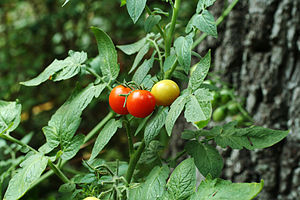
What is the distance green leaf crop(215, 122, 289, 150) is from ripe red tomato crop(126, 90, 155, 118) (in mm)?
165

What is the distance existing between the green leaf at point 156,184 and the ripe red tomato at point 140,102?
0.12 metres

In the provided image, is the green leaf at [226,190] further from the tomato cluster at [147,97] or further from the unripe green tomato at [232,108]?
the unripe green tomato at [232,108]

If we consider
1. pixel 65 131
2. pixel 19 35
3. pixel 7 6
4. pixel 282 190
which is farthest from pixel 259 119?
pixel 7 6

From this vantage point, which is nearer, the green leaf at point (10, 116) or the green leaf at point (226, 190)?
the green leaf at point (226, 190)

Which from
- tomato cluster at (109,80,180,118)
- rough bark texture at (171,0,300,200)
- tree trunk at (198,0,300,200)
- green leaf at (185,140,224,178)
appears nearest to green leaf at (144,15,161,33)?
tomato cluster at (109,80,180,118)

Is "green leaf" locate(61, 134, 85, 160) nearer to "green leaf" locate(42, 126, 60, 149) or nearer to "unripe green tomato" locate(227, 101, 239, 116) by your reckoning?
"green leaf" locate(42, 126, 60, 149)

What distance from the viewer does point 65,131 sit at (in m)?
0.60

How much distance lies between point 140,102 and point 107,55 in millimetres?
140

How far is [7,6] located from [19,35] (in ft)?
1.04

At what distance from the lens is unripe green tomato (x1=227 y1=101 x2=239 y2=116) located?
3.66ft

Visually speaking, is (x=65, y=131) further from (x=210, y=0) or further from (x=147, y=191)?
(x=210, y=0)

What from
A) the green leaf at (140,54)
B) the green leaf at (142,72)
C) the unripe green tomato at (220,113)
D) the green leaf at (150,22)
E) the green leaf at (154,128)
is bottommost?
the unripe green tomato at (220,113)

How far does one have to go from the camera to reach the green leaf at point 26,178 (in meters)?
0.51

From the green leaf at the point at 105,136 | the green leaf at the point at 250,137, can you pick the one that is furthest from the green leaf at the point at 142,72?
the green leaf at the point at 250,137
